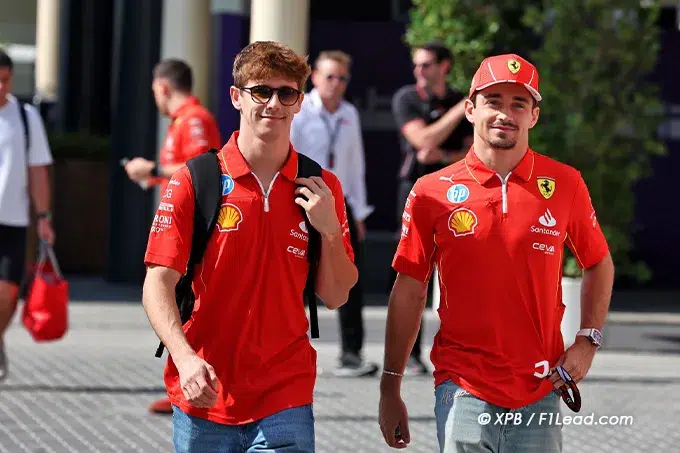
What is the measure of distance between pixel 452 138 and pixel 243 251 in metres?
5.70

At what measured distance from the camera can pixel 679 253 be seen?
17547mm

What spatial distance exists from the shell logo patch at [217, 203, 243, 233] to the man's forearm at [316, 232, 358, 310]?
253mm

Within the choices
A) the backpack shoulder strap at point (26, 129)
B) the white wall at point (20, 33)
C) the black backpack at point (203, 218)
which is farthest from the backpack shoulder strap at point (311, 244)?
the white wall at point (20, 33)

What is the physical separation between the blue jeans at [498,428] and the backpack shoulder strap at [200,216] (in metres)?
0.86

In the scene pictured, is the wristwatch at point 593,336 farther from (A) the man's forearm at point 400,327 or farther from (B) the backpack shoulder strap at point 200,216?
(B) the backpack shoulder strap at point 200,216

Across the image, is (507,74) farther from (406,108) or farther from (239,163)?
(406,108)

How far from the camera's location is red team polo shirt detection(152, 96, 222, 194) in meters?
8.89

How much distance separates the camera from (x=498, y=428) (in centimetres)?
476

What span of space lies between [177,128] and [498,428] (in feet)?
15.0

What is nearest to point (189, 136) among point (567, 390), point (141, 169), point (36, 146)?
point (141, 169)

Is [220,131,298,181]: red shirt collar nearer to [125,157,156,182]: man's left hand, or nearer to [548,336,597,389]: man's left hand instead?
[548,336,597,389]: man's left hand

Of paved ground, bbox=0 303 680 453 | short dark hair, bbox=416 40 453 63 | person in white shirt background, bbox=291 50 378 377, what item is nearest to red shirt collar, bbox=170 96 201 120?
person in white shirt background, bbox=291 50 378 377

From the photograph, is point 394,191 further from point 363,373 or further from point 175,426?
point 175,426

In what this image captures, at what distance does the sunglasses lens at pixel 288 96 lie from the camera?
15.4ft
